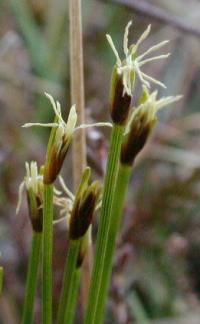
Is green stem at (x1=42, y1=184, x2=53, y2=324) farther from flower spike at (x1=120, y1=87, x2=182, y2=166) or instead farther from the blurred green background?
the blurred green background

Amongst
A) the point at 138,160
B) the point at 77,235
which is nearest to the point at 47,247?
the point at 77,235

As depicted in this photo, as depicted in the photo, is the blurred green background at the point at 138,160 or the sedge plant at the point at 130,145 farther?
the blurred green background at the point at 138,160

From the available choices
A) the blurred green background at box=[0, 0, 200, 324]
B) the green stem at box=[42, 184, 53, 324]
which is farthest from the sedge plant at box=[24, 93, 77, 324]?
the blurred green background at box=[0, 0, 200, 324]

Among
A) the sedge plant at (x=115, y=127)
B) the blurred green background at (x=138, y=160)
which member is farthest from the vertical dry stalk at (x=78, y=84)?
the blurred green background at (x=138, y=160)

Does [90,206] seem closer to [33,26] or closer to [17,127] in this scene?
[17,127]

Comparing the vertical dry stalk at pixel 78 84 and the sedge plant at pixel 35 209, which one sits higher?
the vertical dry stalk at pixel 78 84

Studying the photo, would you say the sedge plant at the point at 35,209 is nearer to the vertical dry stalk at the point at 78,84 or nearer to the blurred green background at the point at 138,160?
the vertical dry stalk at the point at 78,84

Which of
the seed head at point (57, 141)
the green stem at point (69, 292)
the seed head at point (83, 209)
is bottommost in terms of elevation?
the green stem at point (69, 292)
